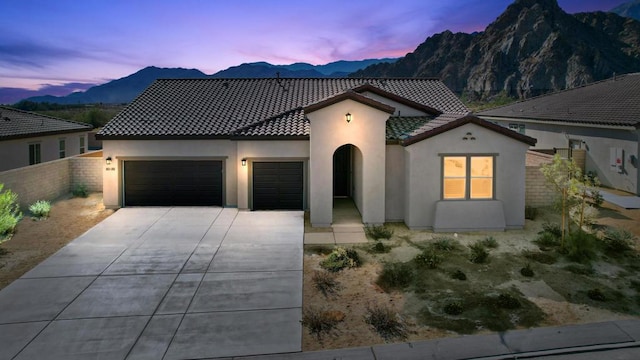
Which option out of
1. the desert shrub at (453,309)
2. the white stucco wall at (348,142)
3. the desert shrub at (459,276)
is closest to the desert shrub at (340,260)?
the desert shrub at (459,276)

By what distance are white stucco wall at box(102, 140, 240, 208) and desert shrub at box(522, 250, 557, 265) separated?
11.0 metres

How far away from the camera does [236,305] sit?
980cm

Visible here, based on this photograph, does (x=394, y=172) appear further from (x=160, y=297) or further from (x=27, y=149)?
(x=27, y=149)

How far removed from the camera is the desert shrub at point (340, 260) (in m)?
12.1

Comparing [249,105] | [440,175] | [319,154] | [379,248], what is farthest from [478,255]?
[249,105]

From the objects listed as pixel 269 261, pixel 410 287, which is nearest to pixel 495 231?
pixel 410 287

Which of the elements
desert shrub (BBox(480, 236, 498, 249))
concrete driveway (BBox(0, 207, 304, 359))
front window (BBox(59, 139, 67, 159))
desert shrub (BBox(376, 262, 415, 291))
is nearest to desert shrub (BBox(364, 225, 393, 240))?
concrete driveway (BBox(0, 207, 304, 359))

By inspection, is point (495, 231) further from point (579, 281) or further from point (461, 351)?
point (461, 351)

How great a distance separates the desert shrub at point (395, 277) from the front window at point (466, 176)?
4610 millimetres

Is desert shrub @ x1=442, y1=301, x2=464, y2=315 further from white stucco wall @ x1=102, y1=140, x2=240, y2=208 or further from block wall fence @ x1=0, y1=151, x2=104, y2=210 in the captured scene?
block wall fence @ x1=0, y1=151, x2=104, y2=210

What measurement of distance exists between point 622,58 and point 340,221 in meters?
100

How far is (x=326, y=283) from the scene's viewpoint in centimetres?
1088

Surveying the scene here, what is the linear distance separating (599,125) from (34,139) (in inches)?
1102

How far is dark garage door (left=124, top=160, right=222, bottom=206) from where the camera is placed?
1920 centimetres
